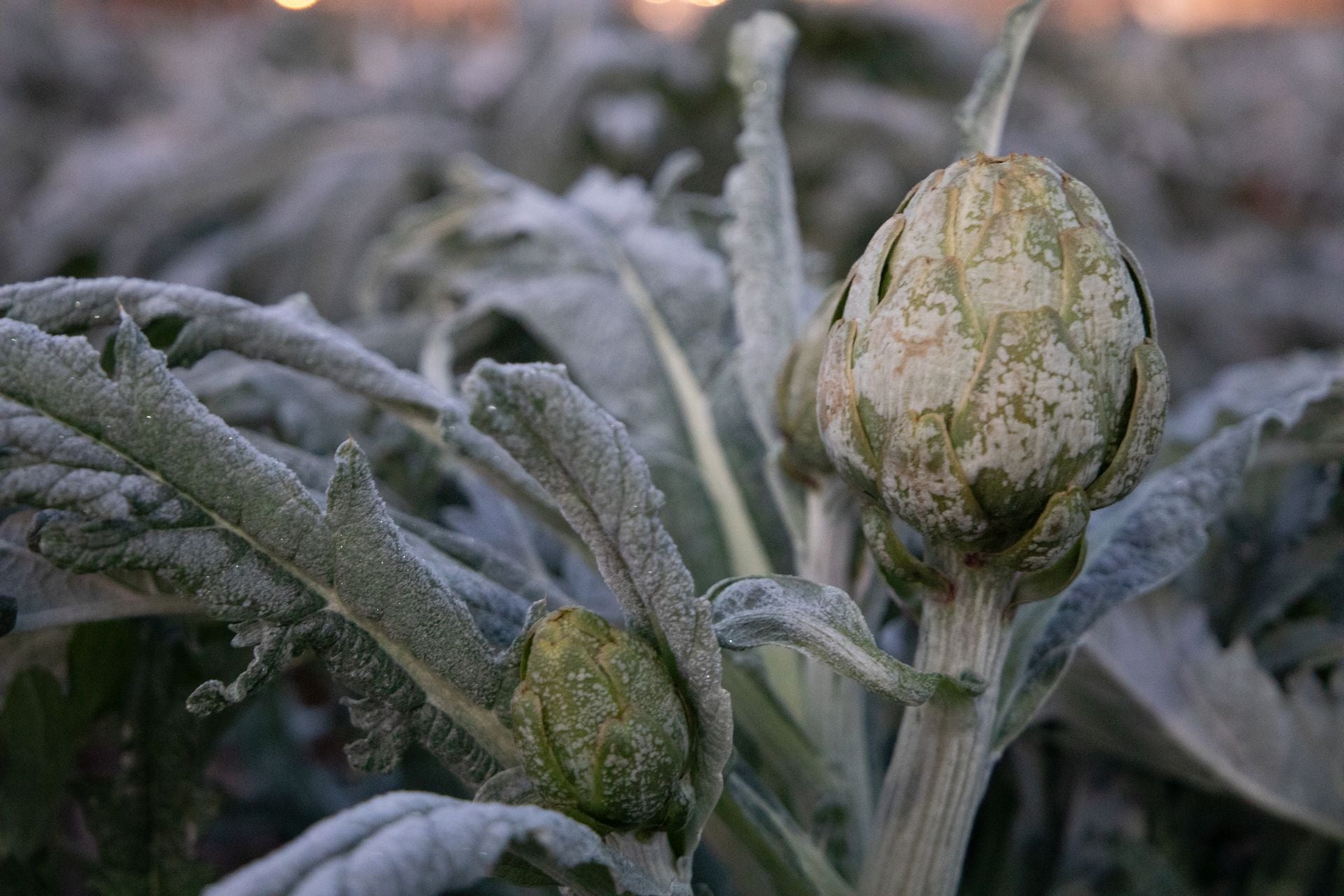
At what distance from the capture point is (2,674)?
0.53 metres

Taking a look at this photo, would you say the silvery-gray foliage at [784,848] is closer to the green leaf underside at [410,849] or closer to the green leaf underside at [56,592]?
the green leaf underside at [410,849]

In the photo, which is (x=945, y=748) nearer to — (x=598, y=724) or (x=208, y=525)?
(x=598, y=724)

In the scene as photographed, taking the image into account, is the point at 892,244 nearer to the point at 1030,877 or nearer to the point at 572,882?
the point at 572,882

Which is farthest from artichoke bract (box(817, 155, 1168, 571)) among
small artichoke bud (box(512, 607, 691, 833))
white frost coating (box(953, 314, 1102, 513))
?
small artichoke bud (box(512, 607, 691, 833))

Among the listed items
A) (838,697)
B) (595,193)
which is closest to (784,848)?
(838,697)

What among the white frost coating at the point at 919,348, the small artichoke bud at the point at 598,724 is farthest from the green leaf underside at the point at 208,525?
the white frost coating at the point at 919,348

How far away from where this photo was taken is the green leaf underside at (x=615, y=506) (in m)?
0.34

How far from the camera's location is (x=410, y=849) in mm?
301

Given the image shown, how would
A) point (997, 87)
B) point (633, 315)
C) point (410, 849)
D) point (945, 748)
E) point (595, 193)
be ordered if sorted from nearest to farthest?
point (410, 849) < point (945, 748) < point (997, 87) < point (633, 315) < point (595, 193)

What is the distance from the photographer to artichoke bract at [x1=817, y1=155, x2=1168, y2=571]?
0.36 meters

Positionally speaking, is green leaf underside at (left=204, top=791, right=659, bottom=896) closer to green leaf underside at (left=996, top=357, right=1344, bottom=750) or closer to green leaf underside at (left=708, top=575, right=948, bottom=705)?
green leaf underside at (left=708, top=575, right=948, bottom=705)

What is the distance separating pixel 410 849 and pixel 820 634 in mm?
149

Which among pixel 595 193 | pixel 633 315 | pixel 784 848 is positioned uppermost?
pixel 595 193

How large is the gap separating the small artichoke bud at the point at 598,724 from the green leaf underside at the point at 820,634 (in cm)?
3
